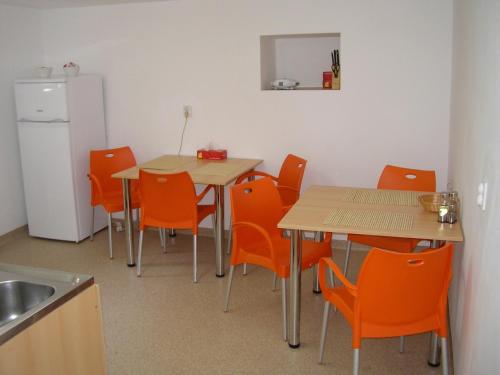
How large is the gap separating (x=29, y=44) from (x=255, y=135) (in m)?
2.35

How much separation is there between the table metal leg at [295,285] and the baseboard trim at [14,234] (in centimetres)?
309

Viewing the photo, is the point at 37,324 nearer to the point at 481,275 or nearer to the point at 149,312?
the point at 481,275

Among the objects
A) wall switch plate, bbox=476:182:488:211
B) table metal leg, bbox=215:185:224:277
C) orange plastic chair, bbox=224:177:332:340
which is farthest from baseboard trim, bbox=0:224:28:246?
wall switch plate, bbox=476:182:488:211

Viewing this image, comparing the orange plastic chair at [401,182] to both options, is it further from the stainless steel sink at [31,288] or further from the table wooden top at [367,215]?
the stainless steel sink at [31,288]

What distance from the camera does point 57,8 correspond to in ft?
16.5

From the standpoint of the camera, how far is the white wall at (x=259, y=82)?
4.15 metres

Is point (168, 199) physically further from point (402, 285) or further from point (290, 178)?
point (402, 285)

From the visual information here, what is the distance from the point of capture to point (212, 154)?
4676mm

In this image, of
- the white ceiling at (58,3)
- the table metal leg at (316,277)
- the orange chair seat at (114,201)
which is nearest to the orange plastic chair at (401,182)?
the table metal leg at (316,277)

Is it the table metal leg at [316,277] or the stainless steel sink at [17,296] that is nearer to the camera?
the stainless steel sink at [17,296]

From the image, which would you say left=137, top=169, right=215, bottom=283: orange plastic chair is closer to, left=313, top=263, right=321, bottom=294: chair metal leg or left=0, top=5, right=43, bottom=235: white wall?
left=313, top=263, right=321, bottom=294: chair metal leg

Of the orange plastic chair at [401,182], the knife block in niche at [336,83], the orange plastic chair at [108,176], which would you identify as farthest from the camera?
the orange plastic chair at [108,176]

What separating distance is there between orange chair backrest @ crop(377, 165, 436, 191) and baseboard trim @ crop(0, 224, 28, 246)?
11.2 feet

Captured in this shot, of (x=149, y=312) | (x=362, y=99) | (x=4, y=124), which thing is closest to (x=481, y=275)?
(x=149, y=312)
